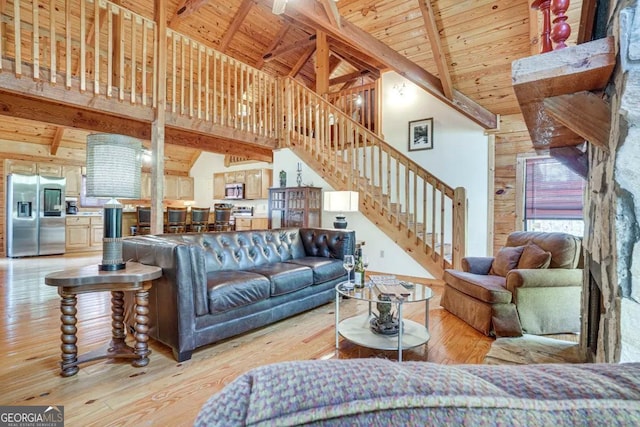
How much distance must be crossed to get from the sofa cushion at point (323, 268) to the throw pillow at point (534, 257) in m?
1.74

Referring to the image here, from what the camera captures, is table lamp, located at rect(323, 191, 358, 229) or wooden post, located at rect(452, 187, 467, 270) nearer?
wooden post, located at rect(452, 187, 467, 270)

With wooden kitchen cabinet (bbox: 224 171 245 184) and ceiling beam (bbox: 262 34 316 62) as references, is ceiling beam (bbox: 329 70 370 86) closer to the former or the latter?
ceiling beam (bbox: 262 34 316 62)

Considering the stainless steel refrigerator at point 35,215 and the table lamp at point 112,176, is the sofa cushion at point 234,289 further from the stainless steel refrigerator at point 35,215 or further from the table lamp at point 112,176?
the stainless steel refrigerator at point 35,215

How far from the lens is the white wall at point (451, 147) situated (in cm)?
489

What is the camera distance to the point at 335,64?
7684mm

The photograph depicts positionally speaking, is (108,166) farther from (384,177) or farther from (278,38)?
(278,38)

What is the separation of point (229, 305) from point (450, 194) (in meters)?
3.04

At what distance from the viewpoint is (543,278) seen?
252 centimetres

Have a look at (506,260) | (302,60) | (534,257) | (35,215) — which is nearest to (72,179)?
(35,215)

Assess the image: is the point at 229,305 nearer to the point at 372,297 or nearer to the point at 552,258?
the point at 372,297

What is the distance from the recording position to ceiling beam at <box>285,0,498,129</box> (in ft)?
13.5

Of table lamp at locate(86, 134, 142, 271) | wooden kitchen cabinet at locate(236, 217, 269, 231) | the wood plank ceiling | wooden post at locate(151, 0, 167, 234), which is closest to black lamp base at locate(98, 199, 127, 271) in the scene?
table lamp at locate(86, 134, 142, 271)

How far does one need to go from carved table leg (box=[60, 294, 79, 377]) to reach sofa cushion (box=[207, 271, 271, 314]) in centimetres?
80

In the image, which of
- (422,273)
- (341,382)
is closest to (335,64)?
(422,273)
